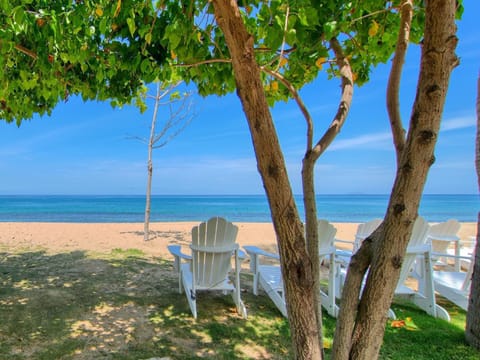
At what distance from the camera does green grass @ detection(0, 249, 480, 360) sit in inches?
88.0

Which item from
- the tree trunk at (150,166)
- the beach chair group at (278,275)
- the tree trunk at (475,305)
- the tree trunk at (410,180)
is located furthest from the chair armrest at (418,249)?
the tree trunk at (150,166)

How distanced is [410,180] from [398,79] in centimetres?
63

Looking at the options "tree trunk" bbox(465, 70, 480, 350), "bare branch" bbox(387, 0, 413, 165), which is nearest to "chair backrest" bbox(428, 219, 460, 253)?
"tree trunk" bbox(465, 70, 480, 350)

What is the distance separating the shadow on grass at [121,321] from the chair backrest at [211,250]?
34cm

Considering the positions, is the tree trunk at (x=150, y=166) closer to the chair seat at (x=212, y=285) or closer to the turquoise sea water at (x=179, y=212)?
the chair seat at (x=212, y=285)

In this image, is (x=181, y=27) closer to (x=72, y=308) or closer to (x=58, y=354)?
(x=58, y=354)

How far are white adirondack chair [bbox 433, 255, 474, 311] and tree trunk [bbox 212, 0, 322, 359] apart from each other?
8.14ft

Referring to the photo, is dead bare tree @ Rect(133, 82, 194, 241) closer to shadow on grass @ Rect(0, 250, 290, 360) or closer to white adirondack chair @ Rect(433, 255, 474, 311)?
shadow on grass @ Rect(0, 250, 290, 360)

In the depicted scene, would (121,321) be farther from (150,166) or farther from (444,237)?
(150,166)

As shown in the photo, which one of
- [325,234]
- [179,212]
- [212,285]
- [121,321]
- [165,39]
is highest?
[165,39]

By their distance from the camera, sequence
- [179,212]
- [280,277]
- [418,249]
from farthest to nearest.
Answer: [179,212], [280,277], [418,249]

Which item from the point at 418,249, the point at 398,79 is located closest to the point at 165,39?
the point at 398,79

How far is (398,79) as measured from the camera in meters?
1.36

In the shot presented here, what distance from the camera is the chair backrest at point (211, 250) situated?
315 centimetres
